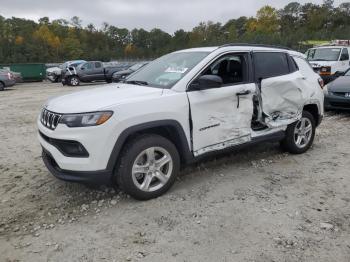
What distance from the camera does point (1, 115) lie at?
37.4ft

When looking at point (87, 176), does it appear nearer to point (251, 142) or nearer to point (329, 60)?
point (251, 142)

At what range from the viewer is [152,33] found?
4392 inches

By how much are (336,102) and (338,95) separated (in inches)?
7.1

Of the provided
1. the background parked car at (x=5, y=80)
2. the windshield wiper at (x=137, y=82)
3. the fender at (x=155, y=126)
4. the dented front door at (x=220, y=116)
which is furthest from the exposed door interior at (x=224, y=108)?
the background parked car at (x=5, y=80)

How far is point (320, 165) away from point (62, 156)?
3.68m

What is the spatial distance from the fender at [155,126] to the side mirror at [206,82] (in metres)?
0.54

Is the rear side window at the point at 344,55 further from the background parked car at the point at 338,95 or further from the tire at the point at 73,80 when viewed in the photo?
the tire at the point at 73,80

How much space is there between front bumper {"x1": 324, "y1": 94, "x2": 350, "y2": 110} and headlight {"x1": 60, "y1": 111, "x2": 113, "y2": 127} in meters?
7.12

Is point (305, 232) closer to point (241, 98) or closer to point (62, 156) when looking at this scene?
point (241, 98)

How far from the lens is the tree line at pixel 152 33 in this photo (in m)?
85.8

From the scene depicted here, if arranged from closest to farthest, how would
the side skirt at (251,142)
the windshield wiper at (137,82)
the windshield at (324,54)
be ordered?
the side skirt at (251,142) < the windshield wiper at (137,82) < the windshield at (324,54)

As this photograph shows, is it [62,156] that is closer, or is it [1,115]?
[62,156]

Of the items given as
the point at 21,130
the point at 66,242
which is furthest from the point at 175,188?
the point at 21,130

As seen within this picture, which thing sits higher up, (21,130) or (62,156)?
(62,156)
